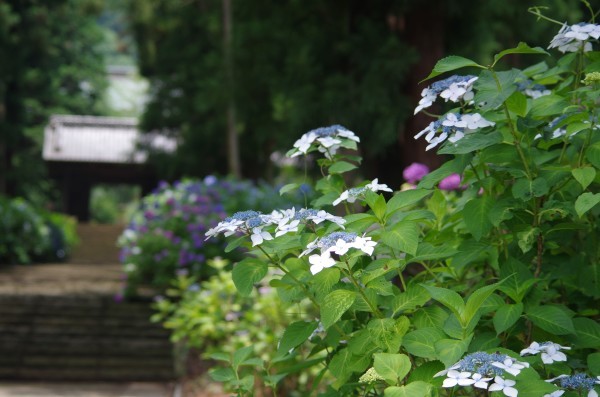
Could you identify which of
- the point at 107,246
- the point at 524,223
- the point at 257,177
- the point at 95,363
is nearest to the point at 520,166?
the point at 524,223

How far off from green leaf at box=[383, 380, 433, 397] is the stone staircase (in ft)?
19.6

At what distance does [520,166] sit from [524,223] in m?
0.15

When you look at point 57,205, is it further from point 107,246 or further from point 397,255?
point 397,255

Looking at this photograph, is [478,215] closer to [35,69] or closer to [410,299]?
[410,299]

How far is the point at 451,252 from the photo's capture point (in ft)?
6.90

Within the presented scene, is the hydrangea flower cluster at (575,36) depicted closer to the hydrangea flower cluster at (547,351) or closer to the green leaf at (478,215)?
the green leaf at (478,215)

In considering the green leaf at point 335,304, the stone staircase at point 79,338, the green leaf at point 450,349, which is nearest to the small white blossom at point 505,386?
the green leaf at point 450,349

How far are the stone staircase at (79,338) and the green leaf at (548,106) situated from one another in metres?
5.63

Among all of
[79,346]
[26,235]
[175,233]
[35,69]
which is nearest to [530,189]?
[79,346]

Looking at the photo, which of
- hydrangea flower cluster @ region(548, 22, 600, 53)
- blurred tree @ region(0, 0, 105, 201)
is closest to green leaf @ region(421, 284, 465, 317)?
hydrangea flower cluster @ region(548, 22, 600, 53)

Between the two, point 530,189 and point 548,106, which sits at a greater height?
point 548,106

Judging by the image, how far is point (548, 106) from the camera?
2.28 metres

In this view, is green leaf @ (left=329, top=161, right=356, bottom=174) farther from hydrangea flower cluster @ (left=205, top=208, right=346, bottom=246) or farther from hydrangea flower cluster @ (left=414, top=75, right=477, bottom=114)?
hydrangea flower cluster @ (left=205, top=208, right=346, bottom=246)

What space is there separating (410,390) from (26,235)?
13.5 meters
